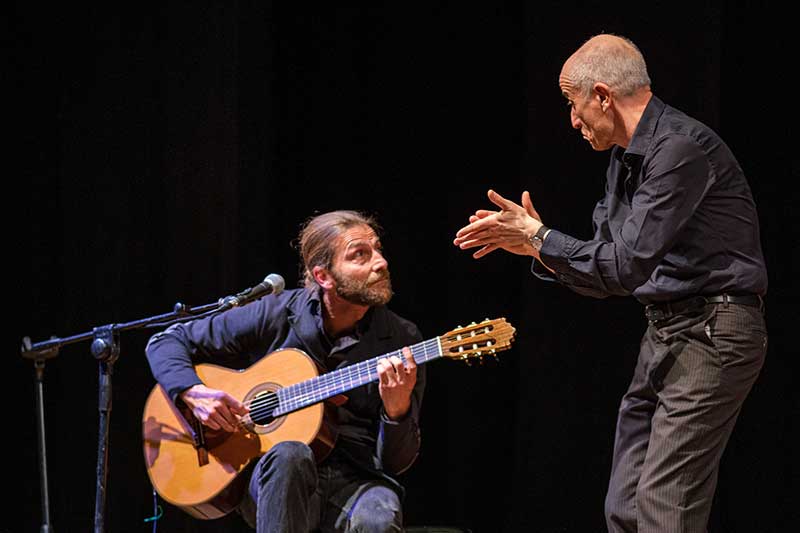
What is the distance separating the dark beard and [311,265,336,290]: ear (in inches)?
2.3

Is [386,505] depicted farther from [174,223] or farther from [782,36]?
[782,36]

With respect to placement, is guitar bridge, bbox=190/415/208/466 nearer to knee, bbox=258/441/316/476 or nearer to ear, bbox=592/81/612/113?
knee, bbox=258/441/316/476

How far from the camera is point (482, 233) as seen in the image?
2.83 metres

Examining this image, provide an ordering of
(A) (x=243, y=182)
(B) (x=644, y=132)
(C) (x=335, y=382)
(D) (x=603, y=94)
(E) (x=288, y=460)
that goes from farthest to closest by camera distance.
Result: (A) (x=243, y=182) < (C) (x=335, y=382) < (E) (x=288, y=460) < (D) (x=603, y=94) < (B) (x=644, y=132)

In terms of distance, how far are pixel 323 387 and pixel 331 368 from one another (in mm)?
219

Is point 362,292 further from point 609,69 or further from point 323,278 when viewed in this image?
point 609,69

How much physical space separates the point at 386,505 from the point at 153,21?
2.67 metres

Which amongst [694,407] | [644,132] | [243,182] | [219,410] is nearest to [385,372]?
[219,410]

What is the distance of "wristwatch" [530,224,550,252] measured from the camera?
280 cm

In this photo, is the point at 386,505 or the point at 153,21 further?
the point at 153,21

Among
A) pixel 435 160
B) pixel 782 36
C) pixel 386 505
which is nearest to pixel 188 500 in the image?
pixel 386 505

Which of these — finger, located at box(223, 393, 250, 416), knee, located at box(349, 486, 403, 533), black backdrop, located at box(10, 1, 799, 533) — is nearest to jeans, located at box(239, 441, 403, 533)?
knee, located at box(349, 486, 403, 533)

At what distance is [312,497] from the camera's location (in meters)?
3.20

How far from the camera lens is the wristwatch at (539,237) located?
9.20ft
